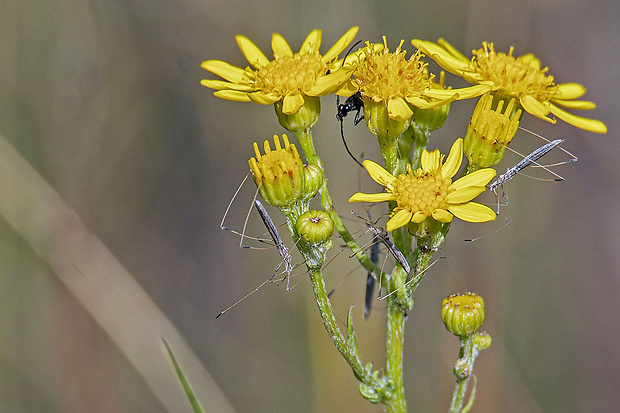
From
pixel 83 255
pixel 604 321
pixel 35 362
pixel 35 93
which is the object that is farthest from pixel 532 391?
pixel 35 93

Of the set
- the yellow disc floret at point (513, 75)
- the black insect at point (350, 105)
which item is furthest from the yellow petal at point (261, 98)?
the yellow disc floret at point (513, 75)

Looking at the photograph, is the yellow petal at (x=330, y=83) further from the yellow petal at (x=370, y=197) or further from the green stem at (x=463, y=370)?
the green stem at (x=463, y=370)

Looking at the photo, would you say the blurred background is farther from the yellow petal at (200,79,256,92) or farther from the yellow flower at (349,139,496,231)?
the yellow flower at (349,139,496,231)

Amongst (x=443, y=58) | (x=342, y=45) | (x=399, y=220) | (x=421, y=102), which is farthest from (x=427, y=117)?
(x=399, y=220)

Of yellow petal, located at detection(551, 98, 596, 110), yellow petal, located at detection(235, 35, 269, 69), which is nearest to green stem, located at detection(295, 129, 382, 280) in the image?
yellow petal, located at detection(235, 35, 269, 69)

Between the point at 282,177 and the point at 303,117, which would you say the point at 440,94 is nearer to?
the point at 303,117

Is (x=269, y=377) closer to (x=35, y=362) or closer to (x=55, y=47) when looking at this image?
(x=35, y=362)
